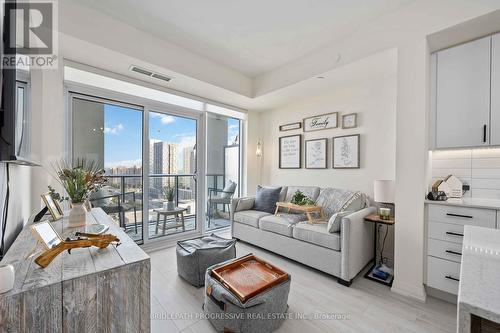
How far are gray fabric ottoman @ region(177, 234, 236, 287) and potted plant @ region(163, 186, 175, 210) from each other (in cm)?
121

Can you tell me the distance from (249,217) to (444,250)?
2210 mm

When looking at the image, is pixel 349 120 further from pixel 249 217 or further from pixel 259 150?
pixel 249 217

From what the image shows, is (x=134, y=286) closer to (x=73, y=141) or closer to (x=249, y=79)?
(x=73, y=141)

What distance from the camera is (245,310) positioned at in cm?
145

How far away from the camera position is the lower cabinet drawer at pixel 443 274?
1.87 m

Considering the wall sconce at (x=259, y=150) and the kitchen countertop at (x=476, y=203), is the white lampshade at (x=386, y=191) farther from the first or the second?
the wall sconce at (x=259, y=150)

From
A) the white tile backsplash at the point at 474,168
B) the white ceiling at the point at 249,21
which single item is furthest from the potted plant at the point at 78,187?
the white tile backsplash at the point at 474,168

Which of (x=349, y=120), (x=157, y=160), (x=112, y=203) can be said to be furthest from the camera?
(x=157, y=160)

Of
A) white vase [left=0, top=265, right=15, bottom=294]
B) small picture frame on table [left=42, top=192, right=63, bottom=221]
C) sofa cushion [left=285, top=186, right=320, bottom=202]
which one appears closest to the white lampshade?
sofa cushion [left=285, top=186, right=320, bottom=202]

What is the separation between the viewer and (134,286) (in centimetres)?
96

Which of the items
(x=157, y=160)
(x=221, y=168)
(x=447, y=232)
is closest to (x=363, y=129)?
(x=447, y=232)

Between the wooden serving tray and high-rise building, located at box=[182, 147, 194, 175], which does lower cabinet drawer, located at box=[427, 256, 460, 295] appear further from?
high-rise building, located at box=[182, 147, 194, 175]

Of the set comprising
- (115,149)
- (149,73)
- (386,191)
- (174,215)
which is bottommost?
(174,215)

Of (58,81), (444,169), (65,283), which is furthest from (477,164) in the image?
(58,81)
